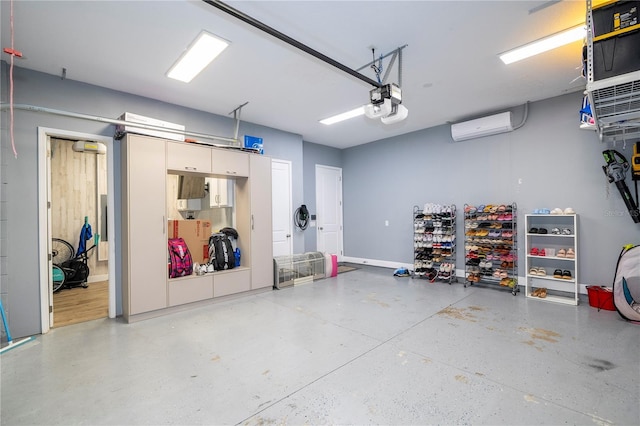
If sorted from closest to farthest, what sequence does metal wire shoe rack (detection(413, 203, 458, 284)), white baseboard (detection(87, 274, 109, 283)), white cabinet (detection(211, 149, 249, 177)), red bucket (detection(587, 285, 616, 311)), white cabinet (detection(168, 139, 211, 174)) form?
red bucket (detection(587, 285, 616, 311)) < white cabinet (detection(168, 139, 211, 174)) < white cabinet (detection(211, 149, 249, 177)) < metal wire shoe rack (detection(413, 203, 458, 284)) < white baseboard (detection(87, 274, 109, 283))

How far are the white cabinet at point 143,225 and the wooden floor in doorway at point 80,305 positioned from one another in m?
0.65

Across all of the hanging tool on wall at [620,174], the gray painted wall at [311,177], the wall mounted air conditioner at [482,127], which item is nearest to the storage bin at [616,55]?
the hanging tool on wall at [620,174]

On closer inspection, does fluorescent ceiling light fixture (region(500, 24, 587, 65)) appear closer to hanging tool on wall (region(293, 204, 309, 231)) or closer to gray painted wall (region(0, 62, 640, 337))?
gray painted wall (region(0, 62, 640, 337))

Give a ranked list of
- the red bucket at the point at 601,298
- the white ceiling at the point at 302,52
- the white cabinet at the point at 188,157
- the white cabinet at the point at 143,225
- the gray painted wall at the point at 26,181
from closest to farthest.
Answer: the white ceiling at the point at 302,52, the gray painted wall at the point at 26,181, the white cabinet at the point at 143,225, the red bucket at the point at 601,298, the white cabinet at the point at 188,157

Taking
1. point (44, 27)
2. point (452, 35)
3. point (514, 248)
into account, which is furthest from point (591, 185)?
point (44, 27)

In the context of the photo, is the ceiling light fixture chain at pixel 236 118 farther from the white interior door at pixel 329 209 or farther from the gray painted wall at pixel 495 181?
the gray painted wall at pixel 495 181

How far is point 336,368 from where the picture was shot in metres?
2.46

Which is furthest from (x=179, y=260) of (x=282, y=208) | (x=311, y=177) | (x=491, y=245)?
(x=491, y=245)

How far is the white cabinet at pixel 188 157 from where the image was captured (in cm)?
402

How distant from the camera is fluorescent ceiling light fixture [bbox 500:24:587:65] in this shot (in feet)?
9.36

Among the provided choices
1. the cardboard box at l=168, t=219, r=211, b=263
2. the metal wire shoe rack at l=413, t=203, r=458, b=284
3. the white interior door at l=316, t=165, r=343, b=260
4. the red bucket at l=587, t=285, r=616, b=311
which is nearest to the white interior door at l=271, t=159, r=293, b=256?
the white interior door at l=316, t=165, r=343, b=260

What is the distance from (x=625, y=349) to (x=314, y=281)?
4.34 metres

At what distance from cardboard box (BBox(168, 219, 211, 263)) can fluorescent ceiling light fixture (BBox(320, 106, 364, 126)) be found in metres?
2.96

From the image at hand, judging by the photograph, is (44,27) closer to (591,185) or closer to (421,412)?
(421,412)
